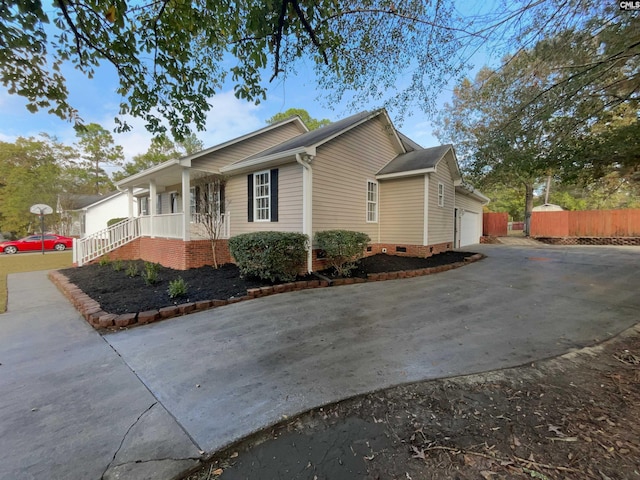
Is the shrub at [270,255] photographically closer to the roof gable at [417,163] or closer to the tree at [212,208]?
the tree at [212,208]

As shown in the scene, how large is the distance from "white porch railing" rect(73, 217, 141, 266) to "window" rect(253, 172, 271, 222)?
5.90 metres

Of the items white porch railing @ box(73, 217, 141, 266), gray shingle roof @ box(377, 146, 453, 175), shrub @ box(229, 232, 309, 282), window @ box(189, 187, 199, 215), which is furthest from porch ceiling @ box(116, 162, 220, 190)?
gray shingle roof @ box(377, 146, 453, 175)

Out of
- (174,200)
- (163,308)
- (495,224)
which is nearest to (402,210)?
(163,308)

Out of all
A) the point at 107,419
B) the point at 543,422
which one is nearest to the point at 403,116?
the point at 543,422

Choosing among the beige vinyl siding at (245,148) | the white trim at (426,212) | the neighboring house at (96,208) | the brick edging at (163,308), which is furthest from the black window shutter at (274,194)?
the neighboring house at (96,208)

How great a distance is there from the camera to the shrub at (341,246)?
780 cm

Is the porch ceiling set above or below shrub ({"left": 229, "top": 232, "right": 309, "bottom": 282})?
above

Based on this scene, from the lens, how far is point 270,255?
6.75 m

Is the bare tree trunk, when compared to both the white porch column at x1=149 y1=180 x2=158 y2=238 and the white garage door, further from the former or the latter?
the white porch column at x1=149 y1=180 x2=158 y2=238

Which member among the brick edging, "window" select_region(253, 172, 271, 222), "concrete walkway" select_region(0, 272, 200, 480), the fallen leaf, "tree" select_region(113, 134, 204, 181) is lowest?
"concrete walkway" select_region(0, 272, 200, 480)

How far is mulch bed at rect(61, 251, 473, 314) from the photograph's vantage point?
559cm

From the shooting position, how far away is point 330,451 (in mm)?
2002

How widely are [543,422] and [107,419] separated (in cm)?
360

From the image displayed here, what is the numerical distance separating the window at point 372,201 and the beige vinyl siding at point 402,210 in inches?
10.3
